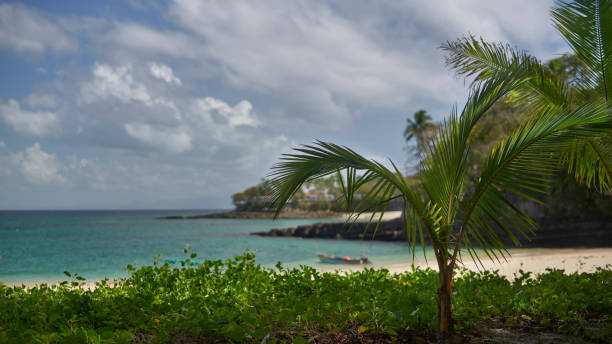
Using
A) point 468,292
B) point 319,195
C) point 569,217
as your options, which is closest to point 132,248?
point 569,217

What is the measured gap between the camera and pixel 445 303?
12.0ft

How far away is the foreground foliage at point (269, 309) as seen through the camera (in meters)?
3.23

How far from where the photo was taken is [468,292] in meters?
5.07

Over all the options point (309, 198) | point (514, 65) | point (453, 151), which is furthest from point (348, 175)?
point (309, 198)

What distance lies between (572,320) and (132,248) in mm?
34831

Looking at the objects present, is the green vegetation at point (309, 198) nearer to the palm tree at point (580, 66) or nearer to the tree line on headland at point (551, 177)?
the tree line on headland at point (551, 177)

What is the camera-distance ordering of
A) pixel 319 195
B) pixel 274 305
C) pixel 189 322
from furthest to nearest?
pixel 319 195 → pixel 274 305 → pixel 189 322

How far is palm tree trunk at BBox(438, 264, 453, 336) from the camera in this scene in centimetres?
361

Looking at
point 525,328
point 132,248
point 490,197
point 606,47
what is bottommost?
point 132,248

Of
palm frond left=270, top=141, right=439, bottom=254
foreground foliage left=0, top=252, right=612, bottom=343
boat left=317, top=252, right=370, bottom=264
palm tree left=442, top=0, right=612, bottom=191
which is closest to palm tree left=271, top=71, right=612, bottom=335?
palm frond left=270, top=141, right=439, bottom=254

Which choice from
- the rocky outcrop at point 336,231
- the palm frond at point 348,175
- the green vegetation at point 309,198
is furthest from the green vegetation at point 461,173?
the green vegetation at point 309,198

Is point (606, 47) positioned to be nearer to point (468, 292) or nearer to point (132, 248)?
point (468, 292)

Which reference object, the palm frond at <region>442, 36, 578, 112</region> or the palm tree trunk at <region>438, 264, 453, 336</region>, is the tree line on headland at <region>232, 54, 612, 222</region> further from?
the palm tree trunk at <region>438, 264, 453, 336</region>

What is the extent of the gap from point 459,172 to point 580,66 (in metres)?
4.61
